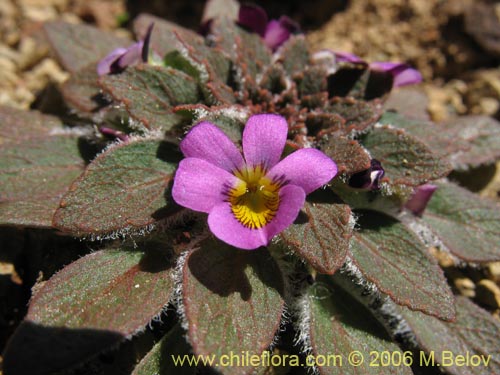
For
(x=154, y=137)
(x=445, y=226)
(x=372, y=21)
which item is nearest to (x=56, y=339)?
(x=154, y=137)

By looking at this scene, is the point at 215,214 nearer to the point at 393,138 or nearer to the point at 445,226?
the point at 393,138

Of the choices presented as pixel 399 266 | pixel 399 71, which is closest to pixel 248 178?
pixel 399 266

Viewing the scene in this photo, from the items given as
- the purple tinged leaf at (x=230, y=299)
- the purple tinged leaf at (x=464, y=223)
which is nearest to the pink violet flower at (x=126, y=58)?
the purple tinged leaf at (x=230, y=299)

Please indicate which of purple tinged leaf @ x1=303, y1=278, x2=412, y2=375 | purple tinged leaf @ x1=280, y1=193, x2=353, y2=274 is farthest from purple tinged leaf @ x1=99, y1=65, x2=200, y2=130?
purple tinged leaf @ x1=303, y1=278, x2=412, y2=375

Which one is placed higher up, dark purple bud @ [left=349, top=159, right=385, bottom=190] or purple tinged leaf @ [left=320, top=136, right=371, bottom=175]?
purple tinged leaf @ [left=320, top=136, right=371, bottom=175]

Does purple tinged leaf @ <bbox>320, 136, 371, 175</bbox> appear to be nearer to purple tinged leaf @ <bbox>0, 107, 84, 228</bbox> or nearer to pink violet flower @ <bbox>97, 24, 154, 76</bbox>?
pink violet flower @ <bbox>97, 24, 154, 76</bbox>

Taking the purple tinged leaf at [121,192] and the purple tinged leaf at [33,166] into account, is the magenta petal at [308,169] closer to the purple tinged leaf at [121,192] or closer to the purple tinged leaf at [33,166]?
the purple tinged leaf at [121,192]
